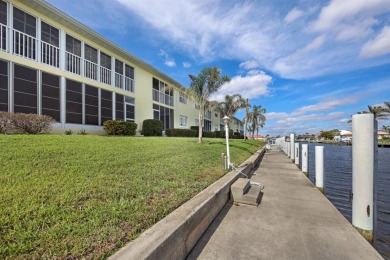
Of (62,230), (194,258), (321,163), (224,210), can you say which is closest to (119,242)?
(62,230)

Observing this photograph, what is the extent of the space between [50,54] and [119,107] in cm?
563

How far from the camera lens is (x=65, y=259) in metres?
2.01

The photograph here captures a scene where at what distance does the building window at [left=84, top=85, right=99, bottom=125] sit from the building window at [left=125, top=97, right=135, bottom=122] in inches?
116

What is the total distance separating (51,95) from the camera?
1139cm

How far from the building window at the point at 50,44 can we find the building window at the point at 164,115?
981cm

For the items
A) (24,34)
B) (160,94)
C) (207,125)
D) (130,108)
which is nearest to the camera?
(24,34)

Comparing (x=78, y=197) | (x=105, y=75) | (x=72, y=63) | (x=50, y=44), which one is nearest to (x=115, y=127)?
(x=105, y=75)

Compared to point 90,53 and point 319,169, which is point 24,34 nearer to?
point 90,53

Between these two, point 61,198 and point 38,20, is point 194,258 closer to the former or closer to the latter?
point 61,198

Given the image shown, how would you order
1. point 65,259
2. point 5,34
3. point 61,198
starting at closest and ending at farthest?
point 65,259 < point 61,198 < point 5,34

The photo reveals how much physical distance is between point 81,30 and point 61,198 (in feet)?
42.0

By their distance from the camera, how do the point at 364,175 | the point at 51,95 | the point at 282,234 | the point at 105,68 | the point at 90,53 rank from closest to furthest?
the point at 282,234 → the point at 364,175 → the point at 51,95 → the point at 90,53 → the point at 105,68

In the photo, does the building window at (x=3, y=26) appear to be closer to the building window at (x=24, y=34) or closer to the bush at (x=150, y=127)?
the building window at (x=24, y=34)

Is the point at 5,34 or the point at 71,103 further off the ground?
the point at 5,34
